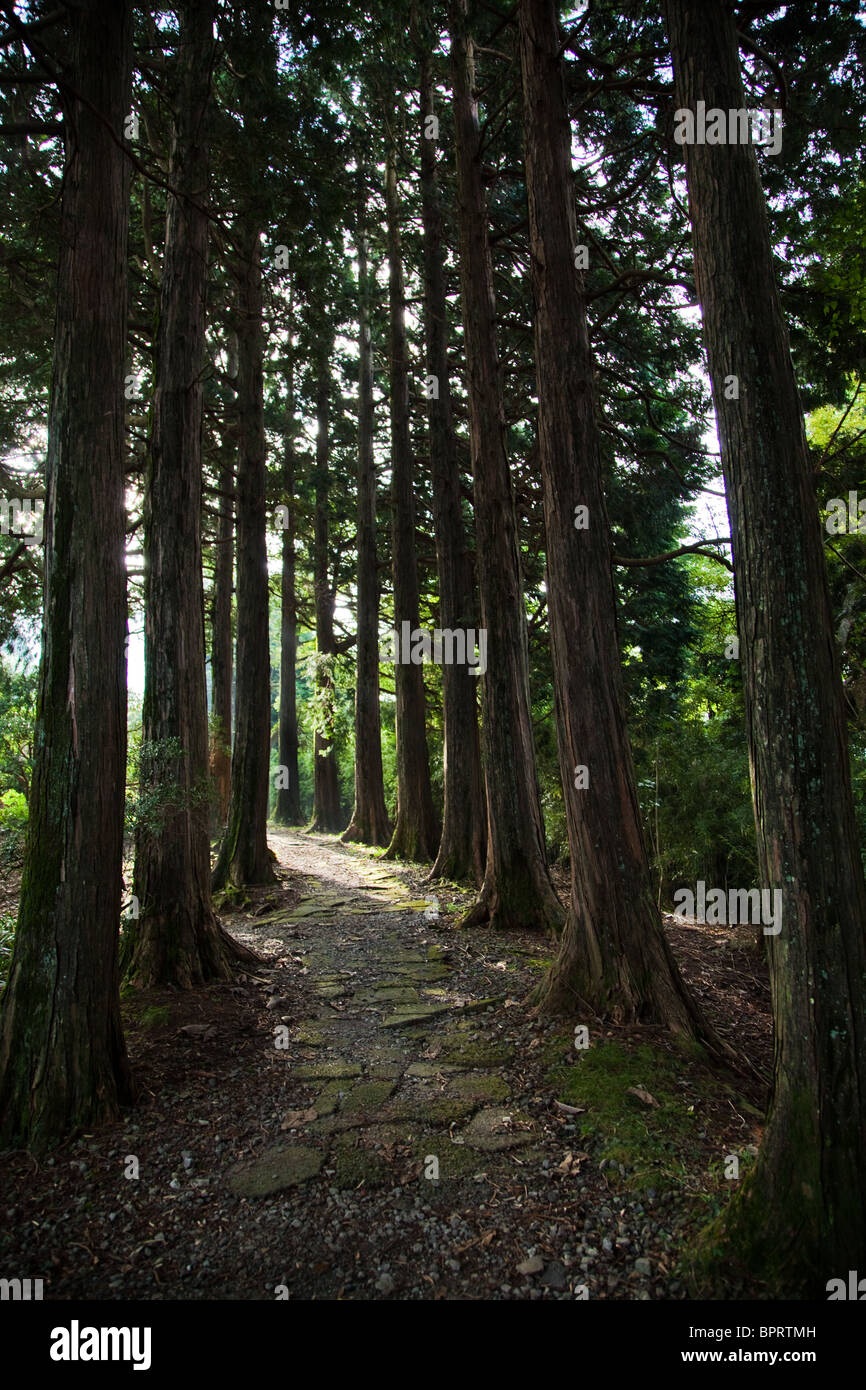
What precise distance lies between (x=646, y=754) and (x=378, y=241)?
408 inches

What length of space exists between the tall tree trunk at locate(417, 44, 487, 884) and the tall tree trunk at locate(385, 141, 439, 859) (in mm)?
1731

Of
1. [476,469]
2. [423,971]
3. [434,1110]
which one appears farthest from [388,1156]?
[476,469]

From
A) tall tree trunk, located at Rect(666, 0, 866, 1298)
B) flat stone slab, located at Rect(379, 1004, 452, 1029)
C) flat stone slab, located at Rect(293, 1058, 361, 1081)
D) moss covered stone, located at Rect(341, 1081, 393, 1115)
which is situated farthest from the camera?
flat stone slab, located at Rect(379, 1004, 452, 1029)

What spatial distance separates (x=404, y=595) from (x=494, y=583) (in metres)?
5.02

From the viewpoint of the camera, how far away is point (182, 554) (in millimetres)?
6504

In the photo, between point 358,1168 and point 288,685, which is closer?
point 358,1168

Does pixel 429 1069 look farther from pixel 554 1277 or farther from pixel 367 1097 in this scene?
pixel 554 1277

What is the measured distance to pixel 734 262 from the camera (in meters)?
3.28

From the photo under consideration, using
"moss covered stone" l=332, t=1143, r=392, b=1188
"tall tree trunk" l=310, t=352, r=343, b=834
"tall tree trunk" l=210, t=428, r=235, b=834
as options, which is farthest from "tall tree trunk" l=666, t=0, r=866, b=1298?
"tall tree trunk" l=310, t=352, r=343, b=834

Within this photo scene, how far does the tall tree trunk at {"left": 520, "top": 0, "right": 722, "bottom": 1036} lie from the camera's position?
203 inches

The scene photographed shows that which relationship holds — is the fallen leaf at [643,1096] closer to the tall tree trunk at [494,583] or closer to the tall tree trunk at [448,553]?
the tall tree trunk at [494,583]

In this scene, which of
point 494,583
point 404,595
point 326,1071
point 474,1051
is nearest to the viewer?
point 326,1071

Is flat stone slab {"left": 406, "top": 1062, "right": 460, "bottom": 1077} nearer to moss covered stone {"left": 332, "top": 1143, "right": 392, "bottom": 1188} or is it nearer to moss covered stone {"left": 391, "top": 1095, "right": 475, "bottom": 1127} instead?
moss covered stone {"left": 391, "top": 1095, "right": 475, "bottom": 1127}
